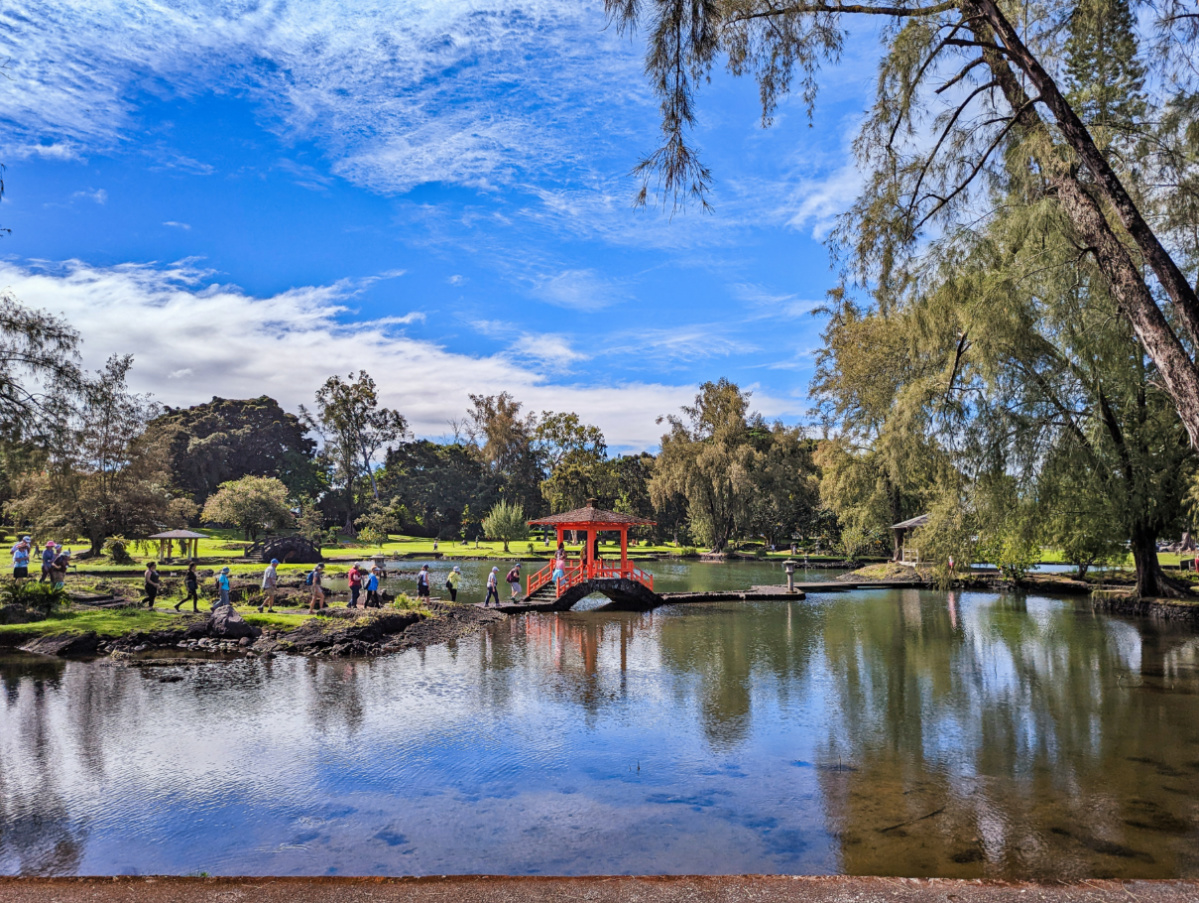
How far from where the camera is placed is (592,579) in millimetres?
24516

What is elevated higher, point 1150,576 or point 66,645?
point 1150,576

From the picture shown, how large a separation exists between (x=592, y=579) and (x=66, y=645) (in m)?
14.2

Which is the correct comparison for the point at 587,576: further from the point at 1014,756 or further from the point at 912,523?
the point at 912,523

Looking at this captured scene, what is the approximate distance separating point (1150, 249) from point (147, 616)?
20.4m

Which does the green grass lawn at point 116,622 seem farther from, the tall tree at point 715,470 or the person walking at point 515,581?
the tall tree at point 715,470

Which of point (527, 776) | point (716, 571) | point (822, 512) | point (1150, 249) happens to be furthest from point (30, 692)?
point (822, 512)

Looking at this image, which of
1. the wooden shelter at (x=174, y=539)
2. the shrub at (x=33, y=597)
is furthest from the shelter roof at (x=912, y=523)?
the shrub at (x=33, y=597)

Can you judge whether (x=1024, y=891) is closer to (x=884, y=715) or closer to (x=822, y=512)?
(x=884, y=715)

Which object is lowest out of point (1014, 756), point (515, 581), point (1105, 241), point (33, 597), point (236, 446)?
point (1014, 756)

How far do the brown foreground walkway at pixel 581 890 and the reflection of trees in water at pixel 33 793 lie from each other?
1.53 m

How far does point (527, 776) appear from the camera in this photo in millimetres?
8531

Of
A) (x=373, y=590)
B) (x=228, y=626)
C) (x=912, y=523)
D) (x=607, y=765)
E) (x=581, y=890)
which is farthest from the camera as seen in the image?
(x=912, y=523)

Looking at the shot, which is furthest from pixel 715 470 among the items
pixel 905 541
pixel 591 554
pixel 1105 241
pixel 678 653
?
pixel 1105 241

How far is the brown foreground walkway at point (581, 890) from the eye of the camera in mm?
4617
